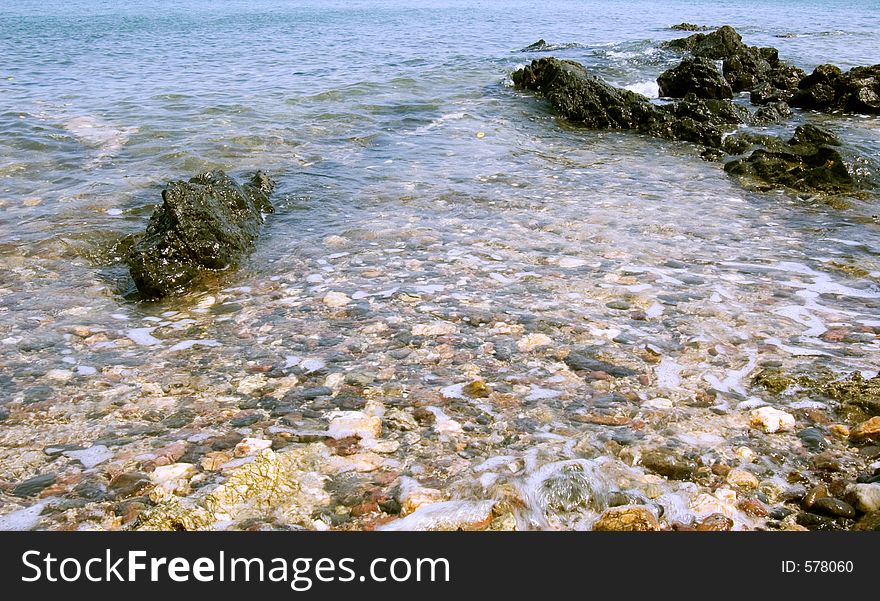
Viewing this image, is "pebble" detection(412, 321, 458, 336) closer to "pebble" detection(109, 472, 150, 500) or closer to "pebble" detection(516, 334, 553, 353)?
"pebble" detection(516, 334, 553, 353)

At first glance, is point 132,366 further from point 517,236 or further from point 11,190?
point 11,190

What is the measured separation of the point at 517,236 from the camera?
8.80 meters

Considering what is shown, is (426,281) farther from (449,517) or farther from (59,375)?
(449,517)

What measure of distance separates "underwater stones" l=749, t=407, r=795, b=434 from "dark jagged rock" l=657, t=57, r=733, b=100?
1607cm

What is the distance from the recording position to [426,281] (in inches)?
292

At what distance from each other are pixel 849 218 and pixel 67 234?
36.3 feet

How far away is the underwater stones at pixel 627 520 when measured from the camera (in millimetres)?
3791

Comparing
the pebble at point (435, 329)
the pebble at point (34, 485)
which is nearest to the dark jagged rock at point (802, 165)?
the pebble at point (435, 329)

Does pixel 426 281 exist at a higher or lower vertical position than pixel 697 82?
lower

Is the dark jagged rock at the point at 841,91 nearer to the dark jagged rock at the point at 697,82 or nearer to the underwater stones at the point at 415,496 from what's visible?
the dark jagged rock at the point at 697,82

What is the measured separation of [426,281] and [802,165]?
8116 millimetres

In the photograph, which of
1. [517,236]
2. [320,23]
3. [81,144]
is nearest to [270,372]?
[517,236]

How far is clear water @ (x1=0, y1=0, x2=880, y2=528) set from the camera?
188 inches

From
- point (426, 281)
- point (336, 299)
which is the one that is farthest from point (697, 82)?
point (336, 299)
